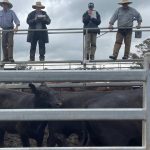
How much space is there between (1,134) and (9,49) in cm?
455

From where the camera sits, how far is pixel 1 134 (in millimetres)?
10625

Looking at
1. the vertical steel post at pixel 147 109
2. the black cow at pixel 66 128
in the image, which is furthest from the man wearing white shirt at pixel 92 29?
the vertical steel post at pixel 147 109

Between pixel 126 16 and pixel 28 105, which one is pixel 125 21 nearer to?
pixel 126 16

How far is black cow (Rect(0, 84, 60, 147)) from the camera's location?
31.0 ft

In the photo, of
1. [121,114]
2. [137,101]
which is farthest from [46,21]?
[121,114]

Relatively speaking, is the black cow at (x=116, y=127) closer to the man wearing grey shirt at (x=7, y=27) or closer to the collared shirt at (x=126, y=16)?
the collared shirt at (x=126, y=16)

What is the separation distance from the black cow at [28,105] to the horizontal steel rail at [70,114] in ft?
19.4

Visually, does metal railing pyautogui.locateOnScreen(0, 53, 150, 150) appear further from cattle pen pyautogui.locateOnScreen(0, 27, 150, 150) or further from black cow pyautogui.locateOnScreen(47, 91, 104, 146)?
black cow pyautogui.locateOnScreen(47, 91, 104, 146)

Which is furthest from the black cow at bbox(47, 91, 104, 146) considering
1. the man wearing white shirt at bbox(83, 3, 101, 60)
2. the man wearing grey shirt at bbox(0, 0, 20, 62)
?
the man wearing grey shirt at bbox(0, 0, 20, 62)

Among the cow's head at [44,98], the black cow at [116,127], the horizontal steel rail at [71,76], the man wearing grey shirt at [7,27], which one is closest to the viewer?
the horizontal steel rail at [71,76]

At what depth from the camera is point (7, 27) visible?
1481 centimetres

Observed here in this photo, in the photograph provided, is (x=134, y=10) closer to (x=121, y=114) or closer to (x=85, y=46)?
(x=85, y=46)

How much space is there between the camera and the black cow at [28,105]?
9453 mm

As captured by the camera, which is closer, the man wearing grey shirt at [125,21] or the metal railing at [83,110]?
the metal railing at [83,110]
